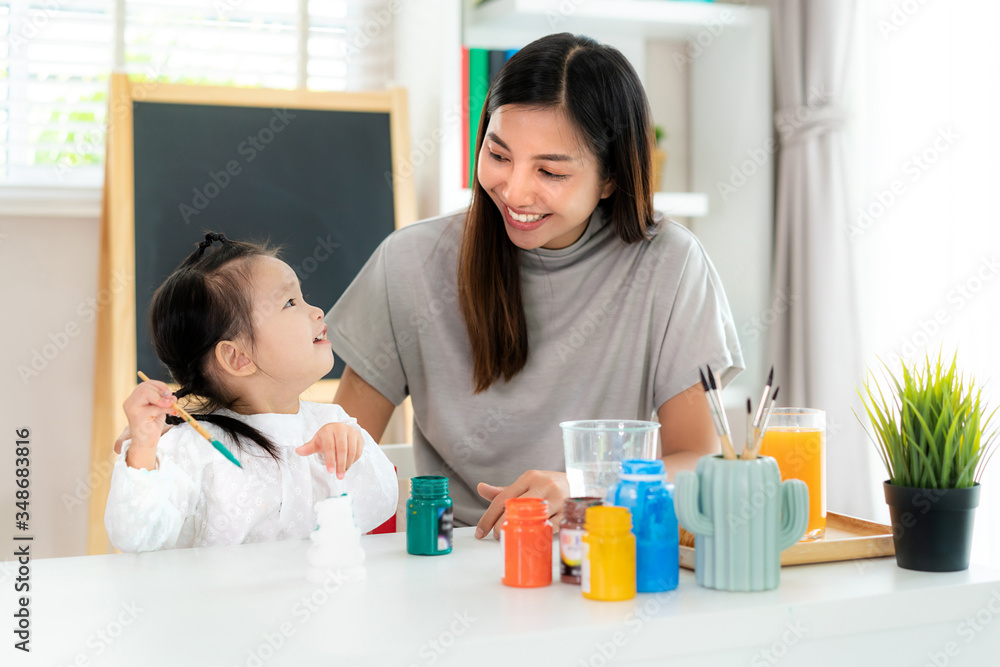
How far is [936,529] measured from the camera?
90 centimetres

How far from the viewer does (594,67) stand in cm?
139

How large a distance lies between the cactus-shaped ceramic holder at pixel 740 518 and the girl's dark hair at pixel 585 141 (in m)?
0.67

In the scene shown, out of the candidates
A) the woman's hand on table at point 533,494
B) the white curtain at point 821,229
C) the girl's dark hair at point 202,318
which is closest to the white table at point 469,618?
the woman's hand on table at point 533,494

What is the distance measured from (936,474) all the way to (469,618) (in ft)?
1.67

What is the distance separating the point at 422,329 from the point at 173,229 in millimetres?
809

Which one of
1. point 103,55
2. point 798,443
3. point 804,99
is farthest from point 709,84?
point 798,443

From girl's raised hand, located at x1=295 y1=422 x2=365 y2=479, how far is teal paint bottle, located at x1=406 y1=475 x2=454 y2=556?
0.57 ft
